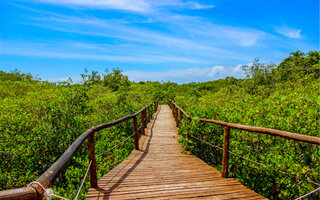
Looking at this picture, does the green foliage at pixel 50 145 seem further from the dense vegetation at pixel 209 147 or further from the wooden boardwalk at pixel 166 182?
the wooden boardwalk at pixel 166 182

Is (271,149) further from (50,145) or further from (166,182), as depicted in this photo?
(50,145)

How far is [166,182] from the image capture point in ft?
10.4

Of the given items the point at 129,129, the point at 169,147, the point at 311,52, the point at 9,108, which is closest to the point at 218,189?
the point at 169,147

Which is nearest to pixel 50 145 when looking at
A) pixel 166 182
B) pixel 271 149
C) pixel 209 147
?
pixel 166 182

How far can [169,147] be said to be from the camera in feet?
19.0

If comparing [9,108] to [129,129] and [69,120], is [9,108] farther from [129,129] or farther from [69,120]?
[129,129]

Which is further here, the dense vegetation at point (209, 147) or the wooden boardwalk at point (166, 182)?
the dense vegetation at point (209, 147)

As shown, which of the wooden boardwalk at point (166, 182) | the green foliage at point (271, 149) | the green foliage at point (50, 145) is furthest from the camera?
the green foliage at point (50, 145)

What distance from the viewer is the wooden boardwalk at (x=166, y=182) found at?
267cm

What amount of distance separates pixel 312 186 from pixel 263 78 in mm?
14693

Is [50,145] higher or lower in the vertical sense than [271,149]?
lower

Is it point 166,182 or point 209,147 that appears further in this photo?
point 209,147

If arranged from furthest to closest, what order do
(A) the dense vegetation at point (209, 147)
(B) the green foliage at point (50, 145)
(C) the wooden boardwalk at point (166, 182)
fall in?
(B) the green foliage at point (50, 145) → (A) the dense vegetation at point (209, 147) → (C) the wooden boardwalk at point (166, 182)

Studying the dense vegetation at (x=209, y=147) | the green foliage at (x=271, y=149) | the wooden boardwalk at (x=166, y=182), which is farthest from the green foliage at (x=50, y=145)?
the green foliage at (x=271, y=149)
